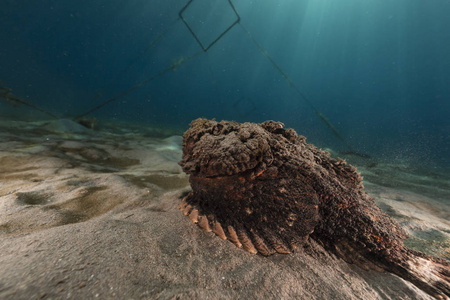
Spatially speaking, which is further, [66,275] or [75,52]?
[75,52]

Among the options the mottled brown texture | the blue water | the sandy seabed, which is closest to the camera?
the sandy seabed

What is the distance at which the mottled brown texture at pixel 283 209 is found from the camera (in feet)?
4.55

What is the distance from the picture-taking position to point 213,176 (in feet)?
4.88

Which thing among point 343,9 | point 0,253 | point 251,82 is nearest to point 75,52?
point 251,82

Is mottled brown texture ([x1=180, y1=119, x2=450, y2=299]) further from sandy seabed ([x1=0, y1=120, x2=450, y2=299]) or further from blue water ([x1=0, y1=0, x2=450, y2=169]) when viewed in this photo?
blue water ([x1=0, y1=0, x2=450, y2=169])

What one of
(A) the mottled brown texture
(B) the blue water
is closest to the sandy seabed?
(A) the mottled brown texture

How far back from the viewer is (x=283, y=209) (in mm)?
1470

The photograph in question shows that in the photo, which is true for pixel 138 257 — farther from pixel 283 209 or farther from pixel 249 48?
pixel 249 48

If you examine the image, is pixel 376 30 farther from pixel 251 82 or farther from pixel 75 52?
pixel 75 52

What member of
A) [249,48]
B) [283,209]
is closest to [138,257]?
[283,209]

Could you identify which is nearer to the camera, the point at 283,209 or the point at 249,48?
the point at 283,209

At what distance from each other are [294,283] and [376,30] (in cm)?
7047

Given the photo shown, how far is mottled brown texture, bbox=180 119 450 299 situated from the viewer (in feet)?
4.55

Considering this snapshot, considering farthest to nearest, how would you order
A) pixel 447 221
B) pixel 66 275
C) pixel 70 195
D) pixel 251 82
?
pixel 251 82
pixel 447 221
pixel 70 195
pixel 66 275
